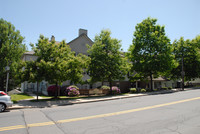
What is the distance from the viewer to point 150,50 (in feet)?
89.2

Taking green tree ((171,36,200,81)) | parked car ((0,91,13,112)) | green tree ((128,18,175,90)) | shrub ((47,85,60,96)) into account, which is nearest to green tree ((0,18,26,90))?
shrub ((47,85,60,96))

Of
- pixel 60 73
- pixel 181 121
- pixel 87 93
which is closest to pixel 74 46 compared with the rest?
pixel 87 93

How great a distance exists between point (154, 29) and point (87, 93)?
18165 mm

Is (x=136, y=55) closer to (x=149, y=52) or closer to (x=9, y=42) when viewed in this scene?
(x=149, y=52)

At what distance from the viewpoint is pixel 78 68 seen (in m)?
16.8

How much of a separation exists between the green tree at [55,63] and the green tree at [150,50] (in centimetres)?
1397

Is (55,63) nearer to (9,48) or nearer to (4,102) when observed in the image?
(4,102)

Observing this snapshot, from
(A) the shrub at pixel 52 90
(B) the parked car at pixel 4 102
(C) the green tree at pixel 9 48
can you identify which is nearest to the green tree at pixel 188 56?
(A) the shrub at pixel 52 90

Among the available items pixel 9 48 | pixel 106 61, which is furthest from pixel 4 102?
pixel 9 48

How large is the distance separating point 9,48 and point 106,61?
57.7ft

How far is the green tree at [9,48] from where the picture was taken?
24500 millimetres

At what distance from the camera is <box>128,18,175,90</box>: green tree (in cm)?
2564

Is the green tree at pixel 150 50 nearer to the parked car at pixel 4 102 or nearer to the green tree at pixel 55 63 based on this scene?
the green tree at pixel 55 63

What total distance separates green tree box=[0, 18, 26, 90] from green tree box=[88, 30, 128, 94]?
531 inches
